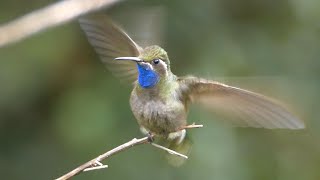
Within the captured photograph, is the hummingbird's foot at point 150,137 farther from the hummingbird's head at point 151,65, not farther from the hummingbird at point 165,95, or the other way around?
the hummingbird's head at point 151,65

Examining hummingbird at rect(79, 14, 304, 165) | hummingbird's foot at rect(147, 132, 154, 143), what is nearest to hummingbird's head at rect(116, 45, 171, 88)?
hummingbird at rect(79, 14, 304, 165)

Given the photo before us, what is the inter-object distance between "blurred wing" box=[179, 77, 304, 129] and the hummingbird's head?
88mm

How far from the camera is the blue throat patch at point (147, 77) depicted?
2.63 m

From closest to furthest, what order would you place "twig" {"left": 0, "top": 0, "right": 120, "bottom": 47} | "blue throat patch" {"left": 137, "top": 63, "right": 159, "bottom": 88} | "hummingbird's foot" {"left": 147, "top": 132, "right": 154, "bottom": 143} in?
1. "twig" {"left": 0, "top": 0, "right": 120, "bottom": 47}
2. "hummingbird's foot" {"left": 147, "top": 132, "right": 154, "bottom": 143}
3. "blue throat patch" {"left": 137, "top": 63, "right": 159, "bottom": 88}

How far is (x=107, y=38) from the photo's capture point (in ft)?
9.09

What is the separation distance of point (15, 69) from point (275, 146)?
1495 mm

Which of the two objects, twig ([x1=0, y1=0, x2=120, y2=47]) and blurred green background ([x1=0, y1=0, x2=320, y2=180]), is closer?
twig ([x1=0, y1=0, x2=120, y2=47])

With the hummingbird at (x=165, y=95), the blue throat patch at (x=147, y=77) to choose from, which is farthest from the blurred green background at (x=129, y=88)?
the blue throat patch at (x=147, y=77)

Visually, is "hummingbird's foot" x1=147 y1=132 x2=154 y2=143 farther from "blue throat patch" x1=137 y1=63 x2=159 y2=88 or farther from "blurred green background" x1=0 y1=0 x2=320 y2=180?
"blurred green background" x1=0 y1=0 x2=320 y2=180

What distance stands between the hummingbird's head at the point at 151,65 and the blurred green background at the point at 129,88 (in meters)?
1.56

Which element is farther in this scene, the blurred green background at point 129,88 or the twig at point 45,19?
the blurred green background at point 129,88

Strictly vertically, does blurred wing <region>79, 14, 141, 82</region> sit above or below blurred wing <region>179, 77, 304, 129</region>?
above

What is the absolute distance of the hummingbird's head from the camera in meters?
2.64

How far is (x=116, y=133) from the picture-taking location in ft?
13.9
